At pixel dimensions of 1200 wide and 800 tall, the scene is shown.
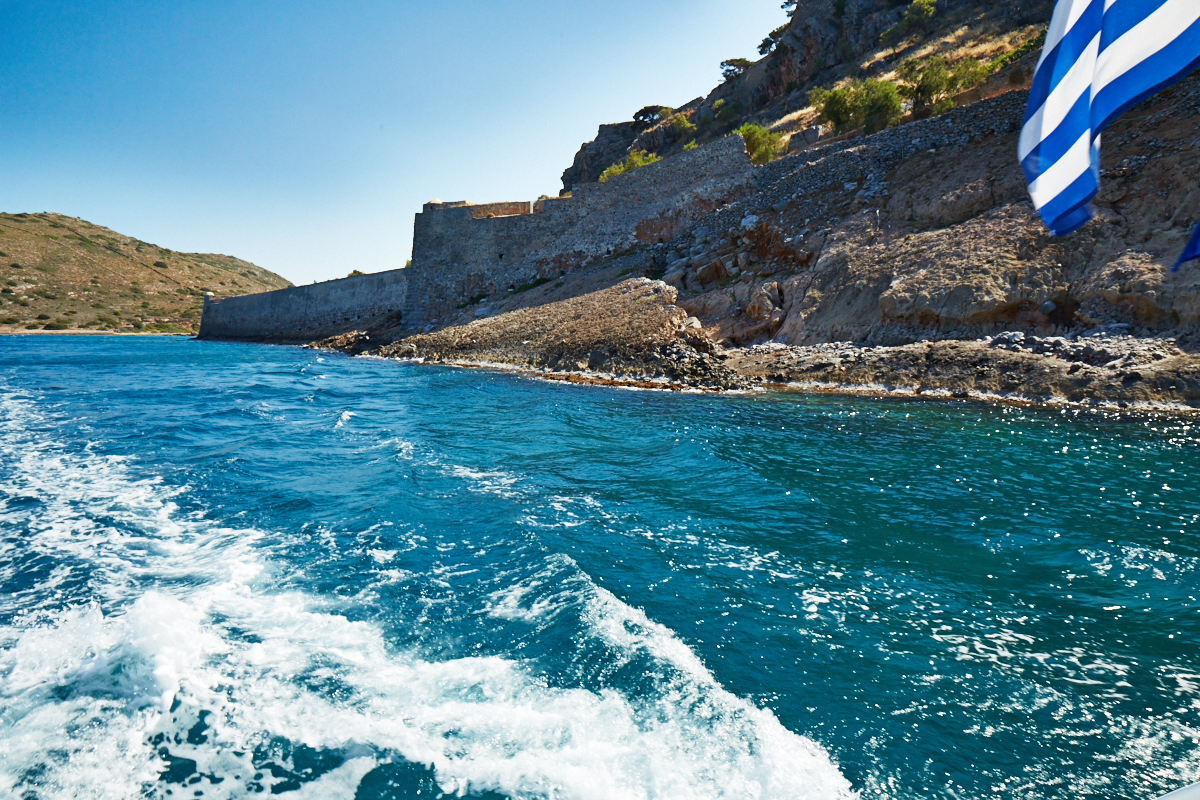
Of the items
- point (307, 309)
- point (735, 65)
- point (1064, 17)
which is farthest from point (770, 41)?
point (1064, 17)

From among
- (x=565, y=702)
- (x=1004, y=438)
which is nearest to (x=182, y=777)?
(x=565, y=702)

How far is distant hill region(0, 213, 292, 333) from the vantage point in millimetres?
55750

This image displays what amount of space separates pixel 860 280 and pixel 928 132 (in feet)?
26.8

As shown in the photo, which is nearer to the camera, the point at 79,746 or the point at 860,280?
the point at 79,746

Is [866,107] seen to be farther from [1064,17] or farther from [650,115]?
[650,115]

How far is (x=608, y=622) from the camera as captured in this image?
444cm

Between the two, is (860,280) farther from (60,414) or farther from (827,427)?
(60,414)

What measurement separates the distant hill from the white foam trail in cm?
6413

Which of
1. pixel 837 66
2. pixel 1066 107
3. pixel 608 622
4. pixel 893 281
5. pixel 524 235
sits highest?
pixel 837 66

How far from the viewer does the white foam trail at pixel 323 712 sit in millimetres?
2971

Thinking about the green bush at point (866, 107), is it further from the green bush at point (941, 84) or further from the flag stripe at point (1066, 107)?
the flag stripe at point (1066, 107)

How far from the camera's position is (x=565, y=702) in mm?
3559

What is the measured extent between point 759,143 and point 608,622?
1129 inches

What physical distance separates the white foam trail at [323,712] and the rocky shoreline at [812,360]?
482 inches
